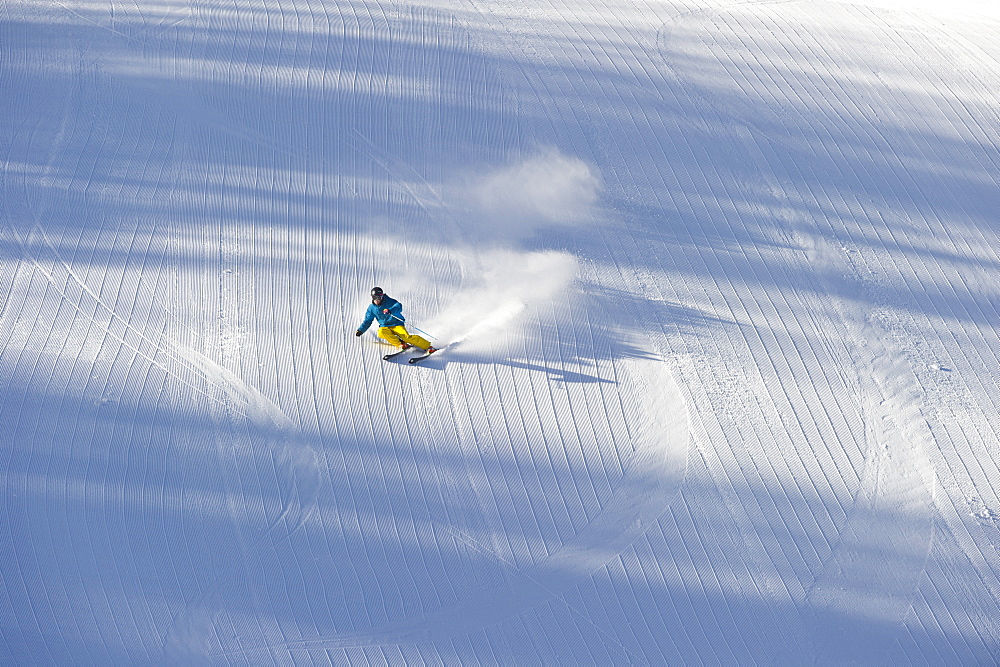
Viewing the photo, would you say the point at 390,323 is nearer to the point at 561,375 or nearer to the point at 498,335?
the point at 498,335

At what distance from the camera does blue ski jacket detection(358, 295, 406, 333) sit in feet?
22.7

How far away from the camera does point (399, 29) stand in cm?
1039

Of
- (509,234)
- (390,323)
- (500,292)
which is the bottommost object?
(390,323)

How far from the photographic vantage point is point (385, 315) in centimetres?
698

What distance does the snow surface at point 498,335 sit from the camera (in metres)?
6.03

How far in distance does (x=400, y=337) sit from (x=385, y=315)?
28 centimetres

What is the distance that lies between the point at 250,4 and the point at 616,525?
8314mm

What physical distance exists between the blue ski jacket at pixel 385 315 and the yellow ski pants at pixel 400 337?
0.22ft

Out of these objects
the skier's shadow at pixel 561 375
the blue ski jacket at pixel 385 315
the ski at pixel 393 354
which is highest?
the blue ski jacket at pixel 385 315

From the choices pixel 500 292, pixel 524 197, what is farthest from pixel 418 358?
pixel 524 197

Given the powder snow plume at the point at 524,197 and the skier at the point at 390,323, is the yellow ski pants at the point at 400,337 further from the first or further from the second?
the powder snow plume at the point at 524,197

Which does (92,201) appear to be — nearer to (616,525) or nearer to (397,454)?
→ (397,454)

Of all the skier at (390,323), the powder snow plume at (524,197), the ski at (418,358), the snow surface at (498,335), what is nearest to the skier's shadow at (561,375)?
the snow surface at (498,335)

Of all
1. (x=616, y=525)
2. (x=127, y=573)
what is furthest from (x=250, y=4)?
(x=616, y=525)
